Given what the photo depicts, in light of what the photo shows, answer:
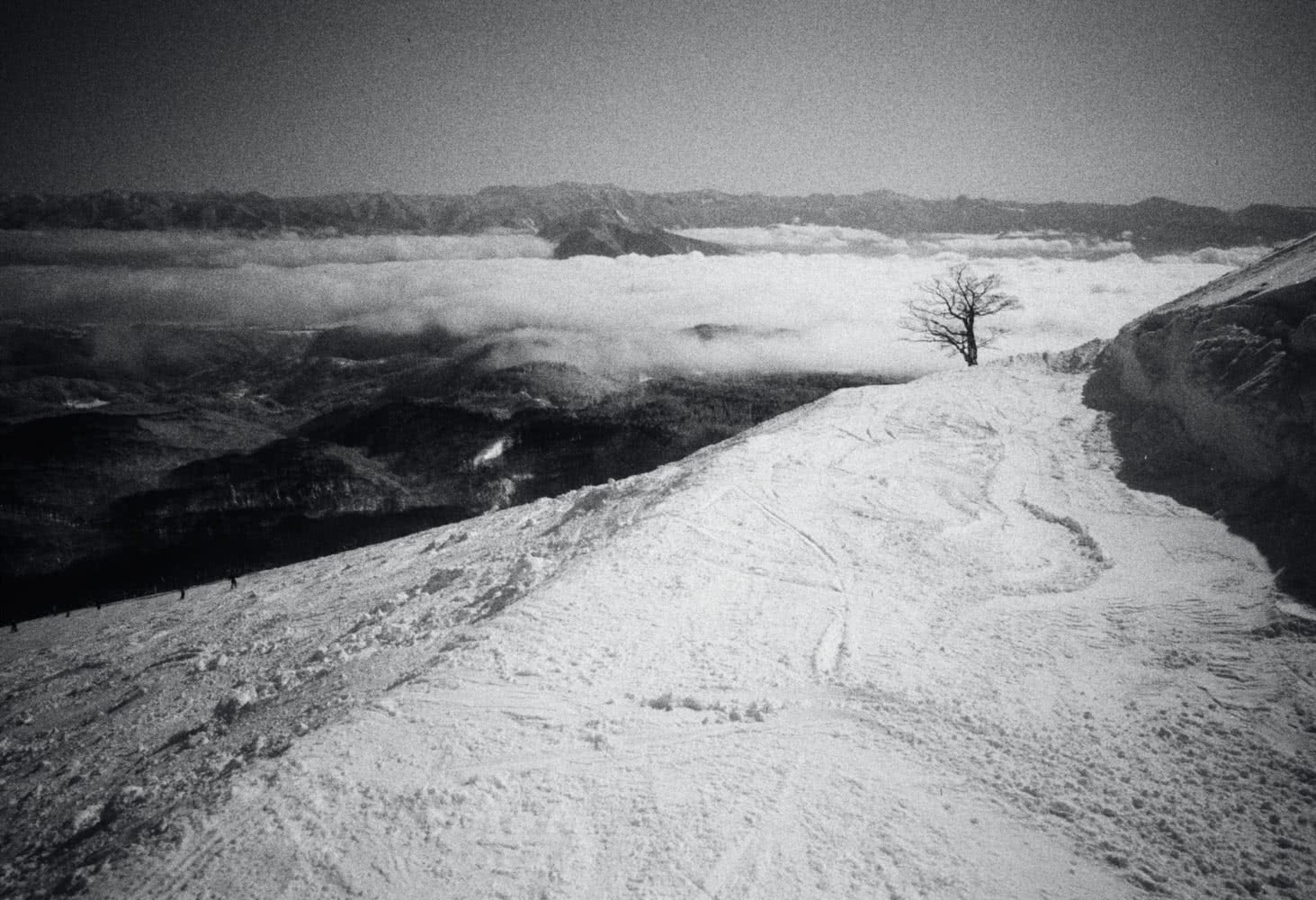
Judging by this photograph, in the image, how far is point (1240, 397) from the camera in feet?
38.9

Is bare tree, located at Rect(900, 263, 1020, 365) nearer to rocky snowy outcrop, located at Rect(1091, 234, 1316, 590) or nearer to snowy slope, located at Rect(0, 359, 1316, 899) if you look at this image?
rocky snowy outcrop, located at Rect(1091, 234, 1316, 590)

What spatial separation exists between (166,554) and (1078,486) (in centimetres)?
19794

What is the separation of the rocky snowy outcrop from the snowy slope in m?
1.01

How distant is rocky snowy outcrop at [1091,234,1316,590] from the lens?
10555 millimetres

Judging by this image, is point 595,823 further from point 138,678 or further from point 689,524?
point 138,678

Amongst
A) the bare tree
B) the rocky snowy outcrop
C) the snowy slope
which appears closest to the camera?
the snowy slope

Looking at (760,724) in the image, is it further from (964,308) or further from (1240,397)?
(964,308)

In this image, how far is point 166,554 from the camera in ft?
490

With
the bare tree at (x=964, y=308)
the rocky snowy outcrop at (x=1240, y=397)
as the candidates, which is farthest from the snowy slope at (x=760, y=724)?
the bare tree at (x=964, y=308)

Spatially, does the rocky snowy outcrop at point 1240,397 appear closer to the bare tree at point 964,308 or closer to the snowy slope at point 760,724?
the snowy slope at point 760,724

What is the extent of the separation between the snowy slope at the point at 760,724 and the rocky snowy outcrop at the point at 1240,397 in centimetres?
101

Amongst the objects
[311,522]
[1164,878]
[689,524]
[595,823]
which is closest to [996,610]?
[1164,878]

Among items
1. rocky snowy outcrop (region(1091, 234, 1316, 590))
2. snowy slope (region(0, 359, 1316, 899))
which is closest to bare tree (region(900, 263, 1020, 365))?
rocky snowy outcrop (region(1091, 234, 1316, 590))

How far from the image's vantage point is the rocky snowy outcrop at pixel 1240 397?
1055cm
